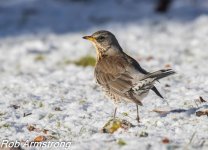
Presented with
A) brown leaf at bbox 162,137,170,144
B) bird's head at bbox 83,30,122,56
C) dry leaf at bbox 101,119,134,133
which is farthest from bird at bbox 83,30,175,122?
brown leaf at bbox 162,137,170,144

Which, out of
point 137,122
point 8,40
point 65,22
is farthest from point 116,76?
point 65,22

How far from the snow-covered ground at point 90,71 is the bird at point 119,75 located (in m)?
0.39

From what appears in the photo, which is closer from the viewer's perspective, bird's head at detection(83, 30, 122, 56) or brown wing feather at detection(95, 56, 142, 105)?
brown wing feather at detection(95, 56, 142, 105)

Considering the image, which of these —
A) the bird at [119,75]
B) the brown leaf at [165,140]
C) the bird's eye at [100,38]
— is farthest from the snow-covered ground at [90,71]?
the bird's eye at [100,38]

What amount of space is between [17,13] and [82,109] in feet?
36.2

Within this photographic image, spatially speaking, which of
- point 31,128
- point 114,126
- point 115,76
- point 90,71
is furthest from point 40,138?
point 90,71

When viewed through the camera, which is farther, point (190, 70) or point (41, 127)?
point (190, 70)

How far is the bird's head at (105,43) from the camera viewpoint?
8273mm

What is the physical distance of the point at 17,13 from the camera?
1864 centimetres

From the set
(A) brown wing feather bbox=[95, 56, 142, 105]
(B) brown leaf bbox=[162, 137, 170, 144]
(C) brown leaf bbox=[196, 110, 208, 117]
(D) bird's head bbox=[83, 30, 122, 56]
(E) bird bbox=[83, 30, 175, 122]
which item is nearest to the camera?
(B) brown leaf bbox=[162, 137, 170, 144]

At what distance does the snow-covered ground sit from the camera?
686cm

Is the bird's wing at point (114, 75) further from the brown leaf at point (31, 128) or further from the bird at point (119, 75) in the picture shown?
the brown leaf at point (31, 128)

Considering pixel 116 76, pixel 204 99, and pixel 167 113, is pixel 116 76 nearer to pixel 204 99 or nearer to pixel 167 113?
pixel 167 113

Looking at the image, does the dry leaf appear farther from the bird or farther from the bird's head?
the bird's head
